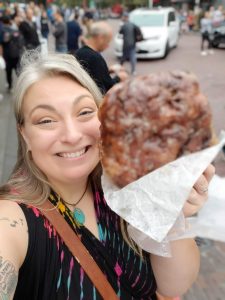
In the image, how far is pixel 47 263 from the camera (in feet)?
4.81

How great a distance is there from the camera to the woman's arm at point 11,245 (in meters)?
1.30

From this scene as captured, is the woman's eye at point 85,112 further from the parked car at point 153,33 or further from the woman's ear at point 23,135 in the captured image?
the parked car at point 153,33

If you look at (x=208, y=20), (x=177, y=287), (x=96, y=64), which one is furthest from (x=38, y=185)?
(x=208, y=20)

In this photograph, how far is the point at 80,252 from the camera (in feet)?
5.05

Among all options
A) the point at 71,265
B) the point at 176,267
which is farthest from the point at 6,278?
the point at 176,267

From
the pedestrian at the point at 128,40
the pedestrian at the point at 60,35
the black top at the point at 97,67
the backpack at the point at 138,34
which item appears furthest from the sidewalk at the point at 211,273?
the pedestrian at the point at 60,35

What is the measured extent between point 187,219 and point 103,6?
6450 cm

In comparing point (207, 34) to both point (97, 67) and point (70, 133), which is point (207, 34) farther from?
point (70, 133)

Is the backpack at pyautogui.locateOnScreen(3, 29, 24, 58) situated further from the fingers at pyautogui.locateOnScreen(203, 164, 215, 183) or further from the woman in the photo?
the fingers at pyautogui.locateOnScreen(203, 164, 215, 183)

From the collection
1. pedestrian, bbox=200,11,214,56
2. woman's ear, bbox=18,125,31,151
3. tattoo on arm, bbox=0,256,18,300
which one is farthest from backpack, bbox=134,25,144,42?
tattoo on arm, bbox=0,256,18,300

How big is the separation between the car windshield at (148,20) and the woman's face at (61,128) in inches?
594

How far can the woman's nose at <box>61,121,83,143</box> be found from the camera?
1.46 m

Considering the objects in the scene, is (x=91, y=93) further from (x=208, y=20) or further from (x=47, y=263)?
(x=208, y=20)

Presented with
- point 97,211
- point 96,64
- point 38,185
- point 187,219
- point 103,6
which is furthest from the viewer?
point 103,6
